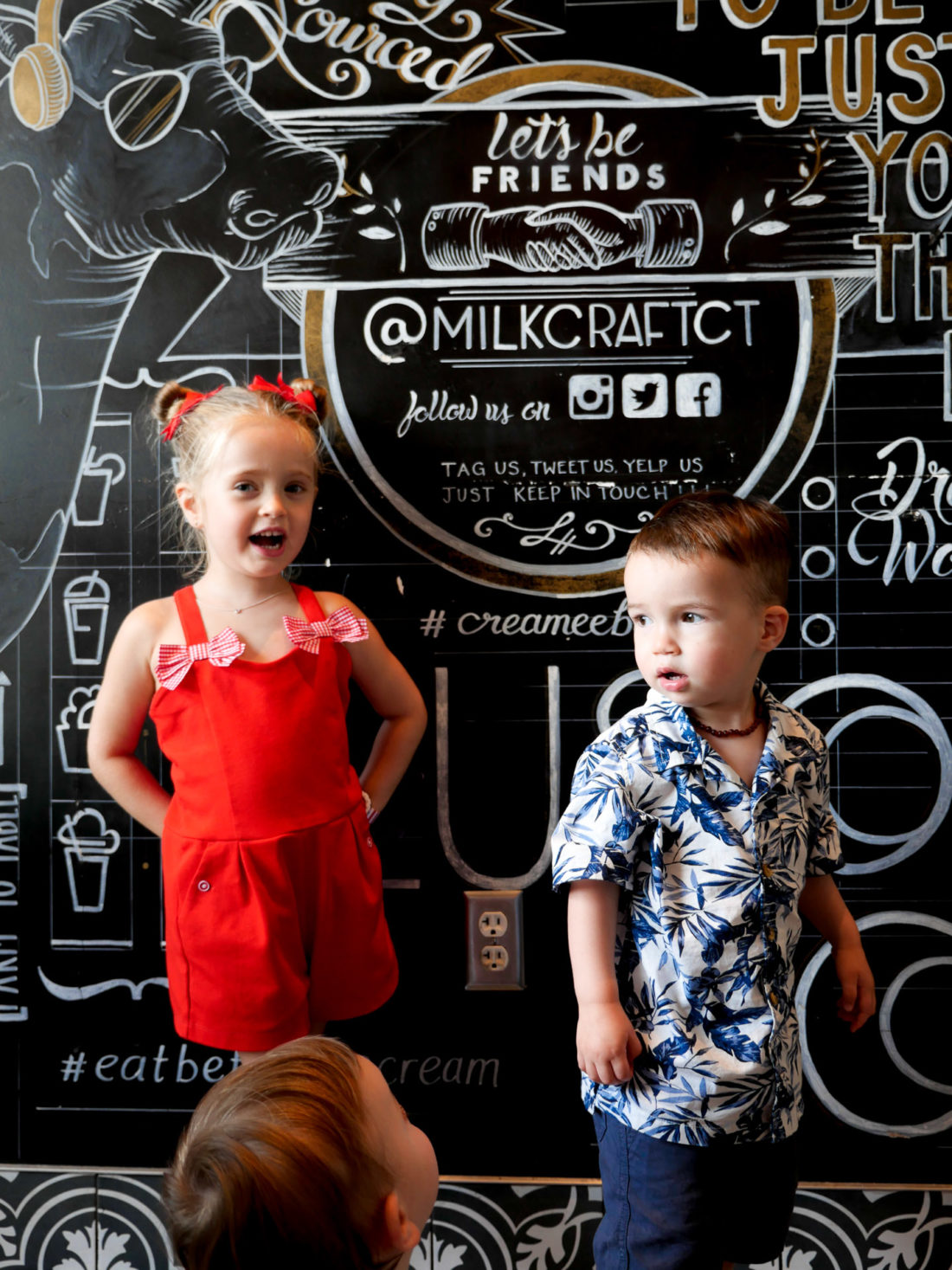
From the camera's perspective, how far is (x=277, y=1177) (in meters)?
0.85

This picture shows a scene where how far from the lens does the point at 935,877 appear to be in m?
1.75

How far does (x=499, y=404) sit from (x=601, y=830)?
2.77 feet

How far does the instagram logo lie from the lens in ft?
5.77

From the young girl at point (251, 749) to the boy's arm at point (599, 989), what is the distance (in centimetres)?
43

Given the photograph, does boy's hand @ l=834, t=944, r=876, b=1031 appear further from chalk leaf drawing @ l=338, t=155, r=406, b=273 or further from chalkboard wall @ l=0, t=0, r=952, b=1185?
chalk leaf drawing @ l=338, t=155, r=406, b=273

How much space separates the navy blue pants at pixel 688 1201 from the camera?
4.22 ft

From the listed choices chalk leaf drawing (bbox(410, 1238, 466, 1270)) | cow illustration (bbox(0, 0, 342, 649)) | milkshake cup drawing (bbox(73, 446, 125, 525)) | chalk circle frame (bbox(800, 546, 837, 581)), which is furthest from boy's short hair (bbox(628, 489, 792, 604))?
chalk leaf drawing (bbox(410, 1238, 466, 1270))

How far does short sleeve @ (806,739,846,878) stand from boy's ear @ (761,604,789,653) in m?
0.19

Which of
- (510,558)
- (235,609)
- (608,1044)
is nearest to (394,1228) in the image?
(608,1044)

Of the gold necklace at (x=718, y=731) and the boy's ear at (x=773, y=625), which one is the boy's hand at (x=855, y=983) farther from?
the boy's ear at (x=773, y=625)

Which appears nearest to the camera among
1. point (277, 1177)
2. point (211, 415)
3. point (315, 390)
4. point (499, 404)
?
point (277, 1177)

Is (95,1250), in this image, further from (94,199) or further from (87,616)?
(94,199)

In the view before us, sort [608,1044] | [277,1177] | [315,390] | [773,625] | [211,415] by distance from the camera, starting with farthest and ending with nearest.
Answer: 1. [315,390]
2. [211,415]
3. [773,625]
4. [608,1044]
5. [277,1177]

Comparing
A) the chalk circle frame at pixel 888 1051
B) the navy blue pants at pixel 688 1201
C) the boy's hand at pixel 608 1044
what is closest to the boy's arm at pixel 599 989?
the boy's hand at pixel 608 1044
